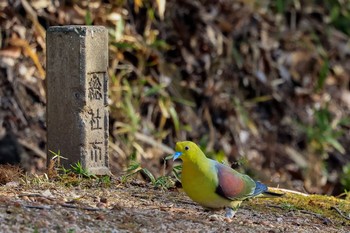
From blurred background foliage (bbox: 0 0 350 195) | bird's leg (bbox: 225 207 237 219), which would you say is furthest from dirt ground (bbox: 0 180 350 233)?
blurred background foliage (bbox: 0 0 350 195)

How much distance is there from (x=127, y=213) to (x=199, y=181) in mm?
399

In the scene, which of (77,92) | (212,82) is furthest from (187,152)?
(212,82)

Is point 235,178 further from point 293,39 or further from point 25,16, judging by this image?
point 293,39

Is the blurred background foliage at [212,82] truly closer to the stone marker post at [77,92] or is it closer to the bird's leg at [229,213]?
the stone marker post at [77,92]

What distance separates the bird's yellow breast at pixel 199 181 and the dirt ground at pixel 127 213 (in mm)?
144

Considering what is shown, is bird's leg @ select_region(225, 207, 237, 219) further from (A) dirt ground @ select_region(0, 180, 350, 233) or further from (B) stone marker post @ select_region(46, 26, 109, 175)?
(B) stone marker post @ select_region(46, 26, 109, 175)

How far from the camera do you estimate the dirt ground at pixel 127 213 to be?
4379 mm

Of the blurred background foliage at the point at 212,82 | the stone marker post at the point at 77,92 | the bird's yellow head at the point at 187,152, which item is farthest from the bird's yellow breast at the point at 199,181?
the blurred background foliage at the point at 212,82

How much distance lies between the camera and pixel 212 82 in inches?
365

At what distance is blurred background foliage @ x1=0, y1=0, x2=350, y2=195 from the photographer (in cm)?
794

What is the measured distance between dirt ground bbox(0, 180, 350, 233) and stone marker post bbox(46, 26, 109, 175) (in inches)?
12.0

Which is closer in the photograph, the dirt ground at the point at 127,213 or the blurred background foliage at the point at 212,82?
the dirt ground at the point at 127,213

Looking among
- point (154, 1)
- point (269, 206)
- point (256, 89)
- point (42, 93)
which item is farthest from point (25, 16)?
point (269, 206)

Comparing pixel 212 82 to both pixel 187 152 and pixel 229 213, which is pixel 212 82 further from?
pixel 187 152
